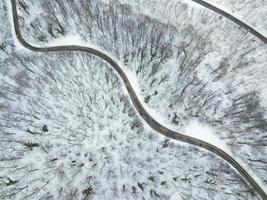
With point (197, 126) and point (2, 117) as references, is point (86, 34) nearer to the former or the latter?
point (2, 117)

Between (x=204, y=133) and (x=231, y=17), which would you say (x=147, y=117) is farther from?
(x=231, y=17)

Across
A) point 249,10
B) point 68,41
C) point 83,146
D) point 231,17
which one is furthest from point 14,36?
point 249,10

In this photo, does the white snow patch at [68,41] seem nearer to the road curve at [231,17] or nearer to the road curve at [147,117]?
the road curve at [147,117]

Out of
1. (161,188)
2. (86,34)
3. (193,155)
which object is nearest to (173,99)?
(193,155)

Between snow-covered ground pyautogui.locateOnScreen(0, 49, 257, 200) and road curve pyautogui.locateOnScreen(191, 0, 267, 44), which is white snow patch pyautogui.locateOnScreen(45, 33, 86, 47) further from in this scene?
road curve pyautogui.locateOnScreen(191, 0, 267, 44)

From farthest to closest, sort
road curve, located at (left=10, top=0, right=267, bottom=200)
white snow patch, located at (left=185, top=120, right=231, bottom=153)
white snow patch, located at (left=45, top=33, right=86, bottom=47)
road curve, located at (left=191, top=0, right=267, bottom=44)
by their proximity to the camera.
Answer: white snow patch, located at (left=45, top=33, right=86, bottom=47), road curve, located at (left=191, top=0, right=267, bottom=44), white snow patch, located at (left=185, top=120, right=231, bottom=153), road curve, located at (left=10, top=0, right=267, bottom=200)

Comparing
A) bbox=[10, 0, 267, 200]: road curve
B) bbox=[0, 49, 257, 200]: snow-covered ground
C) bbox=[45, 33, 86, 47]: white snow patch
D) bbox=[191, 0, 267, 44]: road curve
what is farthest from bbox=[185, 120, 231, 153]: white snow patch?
bbox=[45, 33, 86, 47]: white snow patch

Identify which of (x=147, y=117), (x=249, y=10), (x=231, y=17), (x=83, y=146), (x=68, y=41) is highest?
(x=249, y=10)

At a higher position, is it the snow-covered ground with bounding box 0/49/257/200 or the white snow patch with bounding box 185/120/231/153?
the white snow patch with bounding box 185/120/231/153
